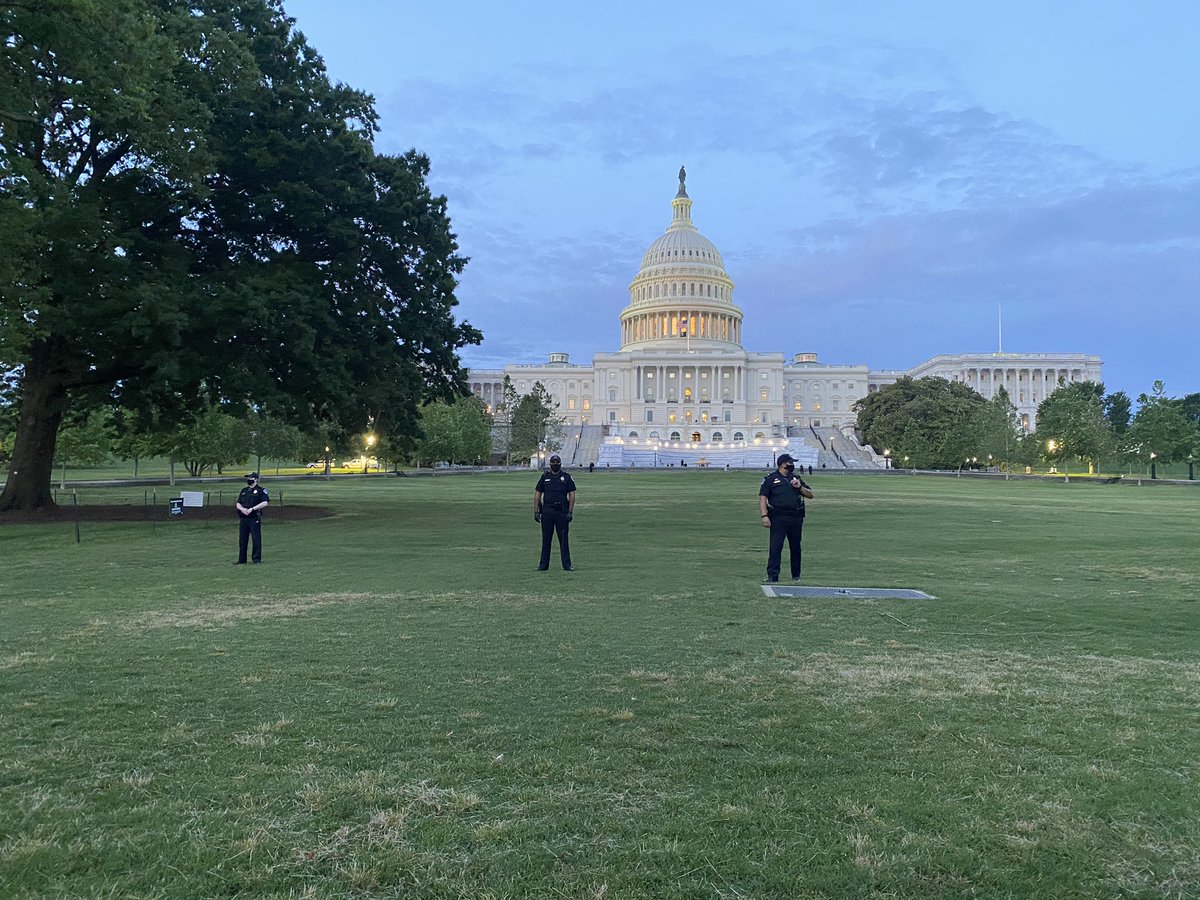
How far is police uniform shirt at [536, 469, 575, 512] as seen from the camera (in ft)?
46.0

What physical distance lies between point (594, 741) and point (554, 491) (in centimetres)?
881

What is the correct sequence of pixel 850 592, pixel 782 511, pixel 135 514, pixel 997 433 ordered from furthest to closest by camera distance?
pixel 997 433 → pixel 135 514 → pixel 782 511 → pixel 850 592

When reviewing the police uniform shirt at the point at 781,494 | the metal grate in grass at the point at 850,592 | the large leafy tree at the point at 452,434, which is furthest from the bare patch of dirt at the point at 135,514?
the large leafy tree at the point at 452,434

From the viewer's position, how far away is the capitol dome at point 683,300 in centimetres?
15750

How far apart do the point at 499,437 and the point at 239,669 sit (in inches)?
4736

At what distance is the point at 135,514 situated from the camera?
25.5 metres

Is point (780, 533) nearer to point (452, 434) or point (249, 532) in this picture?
point (249, 532)

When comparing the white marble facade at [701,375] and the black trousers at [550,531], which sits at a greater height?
the white marble facade at [701,375]

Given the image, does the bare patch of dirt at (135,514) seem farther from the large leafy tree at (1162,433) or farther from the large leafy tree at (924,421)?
the large leafy tree at (924,421)

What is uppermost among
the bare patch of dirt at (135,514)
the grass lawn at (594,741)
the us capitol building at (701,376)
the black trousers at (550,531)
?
the us capitol building at (701,376)

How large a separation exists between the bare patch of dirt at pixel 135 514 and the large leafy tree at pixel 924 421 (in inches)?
3064

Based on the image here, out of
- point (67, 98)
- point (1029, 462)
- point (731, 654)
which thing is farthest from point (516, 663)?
point (1029, 462)

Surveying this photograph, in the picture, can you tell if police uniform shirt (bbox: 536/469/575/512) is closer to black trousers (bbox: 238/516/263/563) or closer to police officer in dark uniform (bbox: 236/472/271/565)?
police officer in dark uniform (bbox: 236/472/271/565)

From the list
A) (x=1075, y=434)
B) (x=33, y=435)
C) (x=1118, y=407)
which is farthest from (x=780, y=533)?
(x=1118, y=407)
